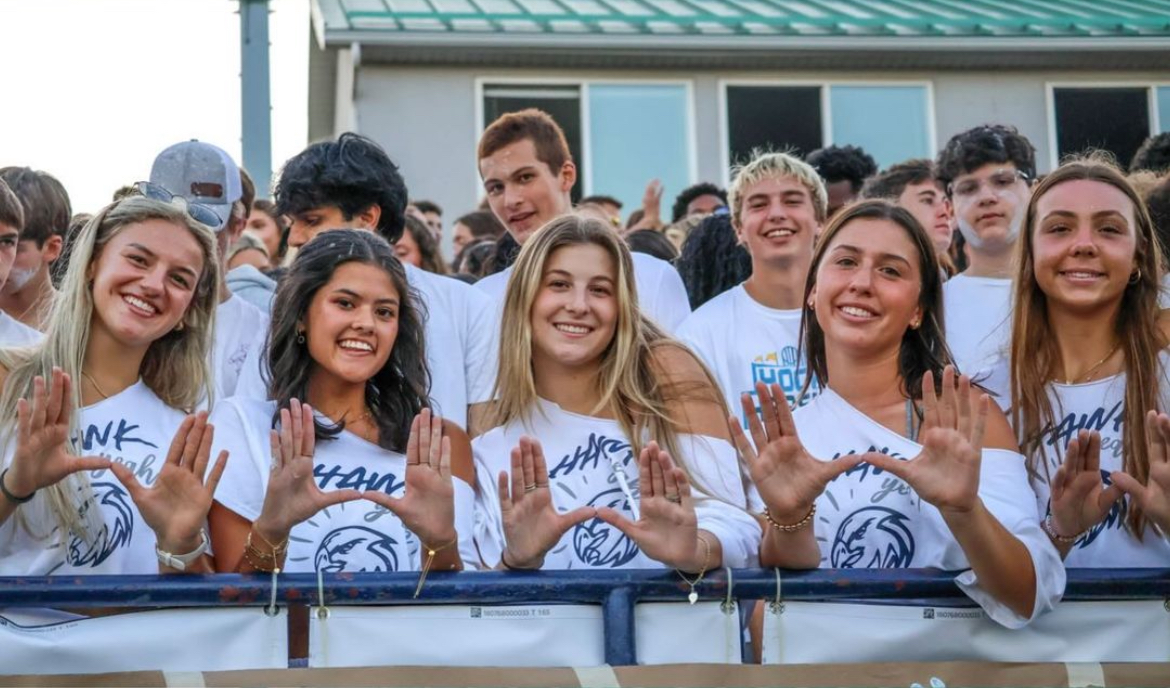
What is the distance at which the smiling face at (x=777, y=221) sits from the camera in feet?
18.3

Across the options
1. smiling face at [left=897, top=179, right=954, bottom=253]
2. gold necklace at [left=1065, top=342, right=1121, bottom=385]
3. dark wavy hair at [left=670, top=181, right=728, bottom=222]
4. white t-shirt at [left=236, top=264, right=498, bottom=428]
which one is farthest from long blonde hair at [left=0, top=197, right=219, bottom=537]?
dark wavy hair at [left=670, top=181, right=728, bottom=222]

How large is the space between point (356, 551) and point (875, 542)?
3.99 feet

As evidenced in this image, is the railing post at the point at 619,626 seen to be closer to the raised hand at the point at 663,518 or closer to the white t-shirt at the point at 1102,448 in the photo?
the raised hand at the point at 663,518

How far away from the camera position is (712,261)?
6285 mm

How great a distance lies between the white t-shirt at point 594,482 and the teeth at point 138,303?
3.01ft

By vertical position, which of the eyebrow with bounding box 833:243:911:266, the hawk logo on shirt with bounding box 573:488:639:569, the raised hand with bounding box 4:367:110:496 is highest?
the eyebrow with bounding box 833:243:911:266

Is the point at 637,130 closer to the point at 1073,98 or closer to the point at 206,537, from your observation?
the point at 1073,98

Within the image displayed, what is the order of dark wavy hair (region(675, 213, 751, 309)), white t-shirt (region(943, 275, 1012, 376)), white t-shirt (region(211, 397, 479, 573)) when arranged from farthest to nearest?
dark wavy hair (region(675, 213, 751, 309))
white t-shirt (region(943, 275, 1012, 376))
white t-shirt (region(211, 397, 479, 573))

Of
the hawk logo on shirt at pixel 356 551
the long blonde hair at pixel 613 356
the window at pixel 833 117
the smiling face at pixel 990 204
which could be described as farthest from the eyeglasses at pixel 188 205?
the window at pixel 833 117

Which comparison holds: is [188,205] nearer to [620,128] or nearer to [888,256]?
[888,256]

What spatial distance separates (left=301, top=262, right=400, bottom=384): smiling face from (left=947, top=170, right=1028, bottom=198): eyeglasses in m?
2.66

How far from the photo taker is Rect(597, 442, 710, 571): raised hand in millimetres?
3391

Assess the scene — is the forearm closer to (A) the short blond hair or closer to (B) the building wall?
(A) the short blond hair

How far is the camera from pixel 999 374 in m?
4.21
